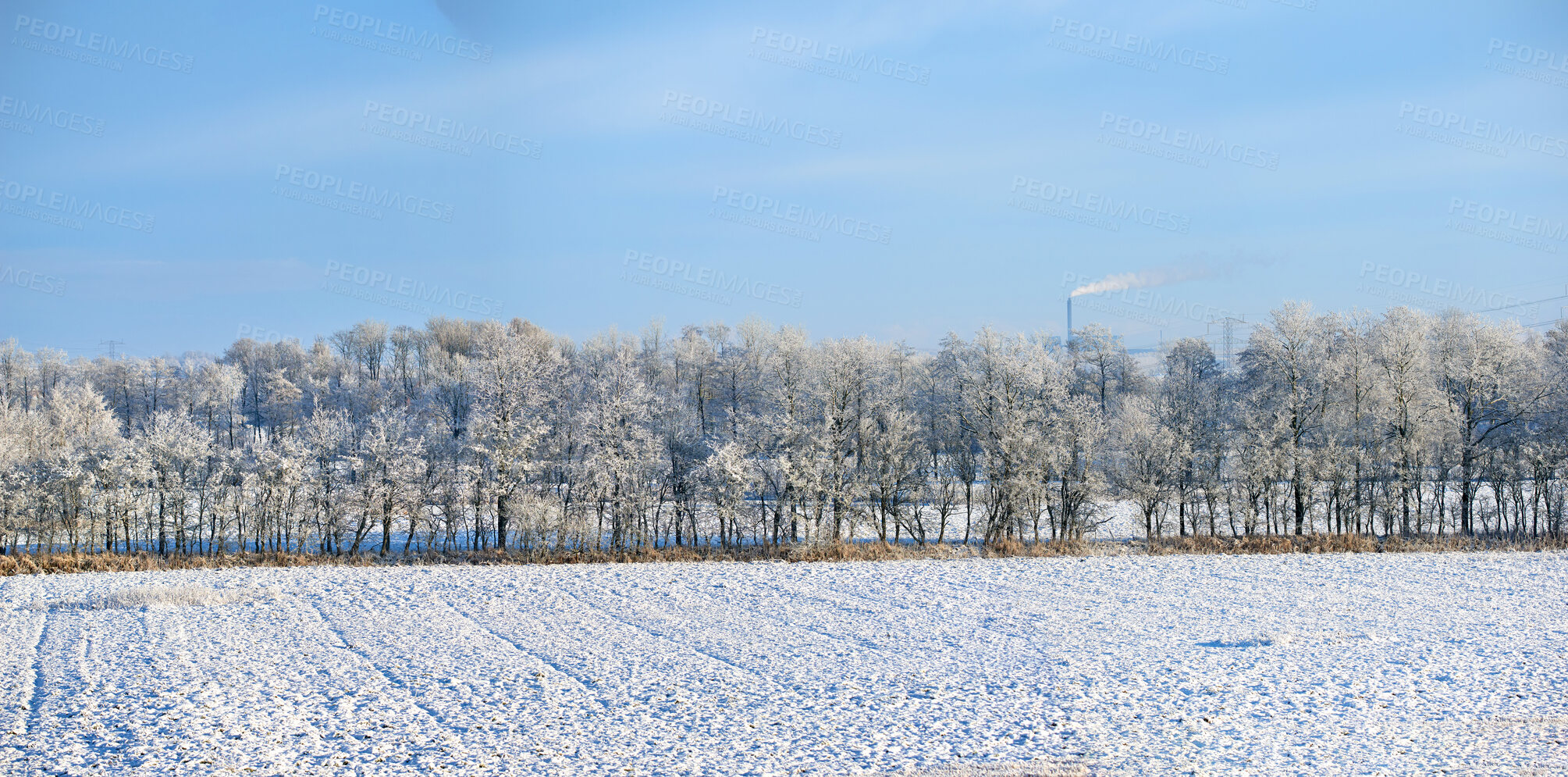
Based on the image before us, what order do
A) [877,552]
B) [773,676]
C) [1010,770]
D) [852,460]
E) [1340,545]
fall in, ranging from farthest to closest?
[852,460], [1340,545], [877,552], [773,676], [1010,770]

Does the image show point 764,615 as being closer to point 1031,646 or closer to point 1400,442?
point 1031,646

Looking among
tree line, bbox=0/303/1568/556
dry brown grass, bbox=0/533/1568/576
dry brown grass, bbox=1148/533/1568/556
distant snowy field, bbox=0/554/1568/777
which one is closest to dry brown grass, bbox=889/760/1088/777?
distant snowy field, bbox=0/554/1568/777

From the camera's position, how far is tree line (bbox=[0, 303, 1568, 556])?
4275cm

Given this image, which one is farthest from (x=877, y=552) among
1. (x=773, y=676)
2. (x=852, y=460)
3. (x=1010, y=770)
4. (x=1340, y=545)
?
(x=1010, y=770)

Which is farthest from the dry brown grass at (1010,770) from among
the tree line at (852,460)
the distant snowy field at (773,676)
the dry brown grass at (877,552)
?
the tree line at (852,460)

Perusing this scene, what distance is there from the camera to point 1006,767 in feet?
34.6

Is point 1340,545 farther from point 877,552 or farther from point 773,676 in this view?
point 773,676

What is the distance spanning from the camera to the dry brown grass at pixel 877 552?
106 ft

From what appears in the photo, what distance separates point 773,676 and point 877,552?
1972 centimetres

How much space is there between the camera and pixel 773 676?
49.2 ft

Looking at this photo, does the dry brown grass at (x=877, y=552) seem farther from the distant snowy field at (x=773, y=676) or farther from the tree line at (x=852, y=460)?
the distant snowy field at (x=773, y=676)

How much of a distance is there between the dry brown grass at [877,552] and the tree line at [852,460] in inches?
118

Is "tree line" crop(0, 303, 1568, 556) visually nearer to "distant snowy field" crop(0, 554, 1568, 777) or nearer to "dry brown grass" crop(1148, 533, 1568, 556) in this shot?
"dry brown grass" crop(1148, 533, 1568, 556)

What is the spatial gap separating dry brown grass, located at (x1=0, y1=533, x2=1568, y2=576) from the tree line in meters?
2.99
